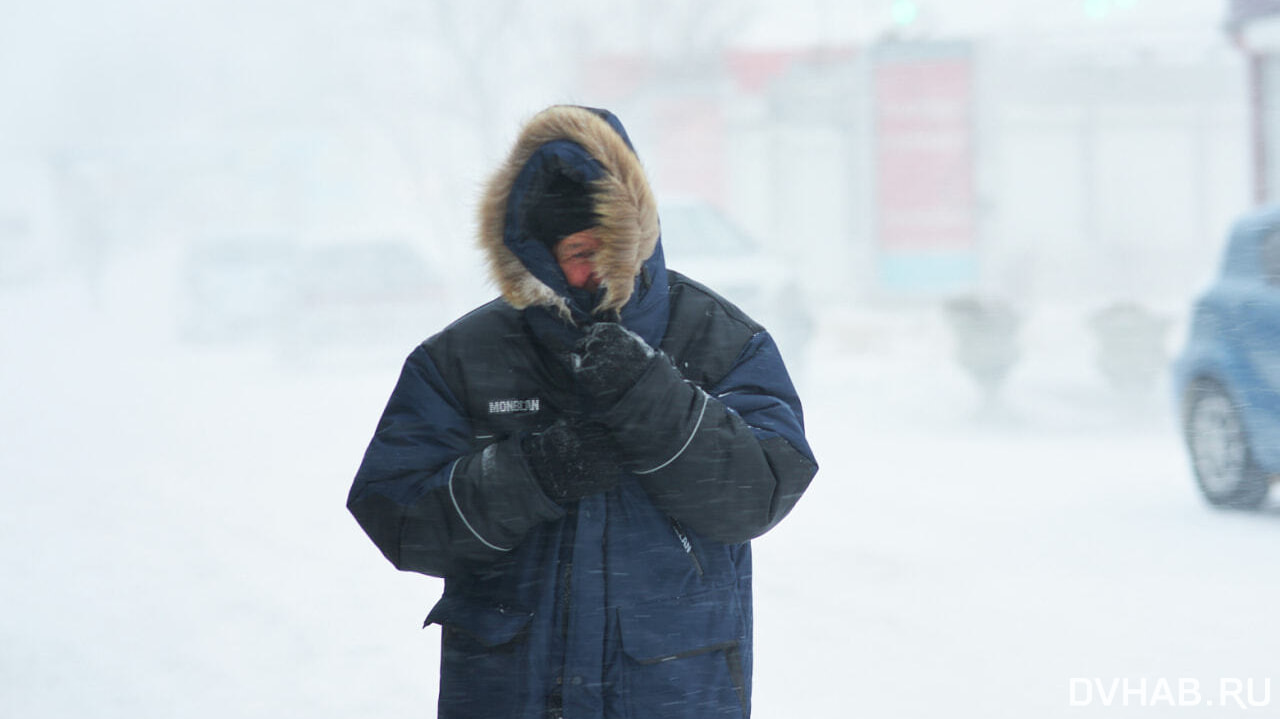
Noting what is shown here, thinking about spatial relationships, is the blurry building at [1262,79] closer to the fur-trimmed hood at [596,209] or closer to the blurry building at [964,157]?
the blurry building at [964,157]

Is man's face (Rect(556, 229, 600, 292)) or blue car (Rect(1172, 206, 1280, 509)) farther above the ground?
blue car (Rect(1172, 206, 1280, 509))

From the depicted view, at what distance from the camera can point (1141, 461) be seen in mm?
7359

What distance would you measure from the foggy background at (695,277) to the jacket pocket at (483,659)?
21.8 inches

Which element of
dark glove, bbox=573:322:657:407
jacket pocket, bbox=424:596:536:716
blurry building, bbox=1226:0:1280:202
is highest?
blurry building, bbox=1226:0:1280:202

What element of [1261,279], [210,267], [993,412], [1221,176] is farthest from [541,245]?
[1221,176]

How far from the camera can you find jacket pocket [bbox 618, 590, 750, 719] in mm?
1691

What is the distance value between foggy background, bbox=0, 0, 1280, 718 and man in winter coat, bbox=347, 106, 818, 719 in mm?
221

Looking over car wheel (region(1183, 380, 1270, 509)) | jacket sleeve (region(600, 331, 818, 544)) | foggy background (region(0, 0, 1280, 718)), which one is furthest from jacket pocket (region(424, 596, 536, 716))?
car wheel (region(1183, 380, 1270, 509))

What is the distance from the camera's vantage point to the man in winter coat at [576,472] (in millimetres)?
1649

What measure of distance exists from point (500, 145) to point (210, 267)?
1154 centimetres

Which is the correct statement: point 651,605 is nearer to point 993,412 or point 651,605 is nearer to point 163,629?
point 163,629

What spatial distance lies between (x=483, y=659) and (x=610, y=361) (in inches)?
18.4

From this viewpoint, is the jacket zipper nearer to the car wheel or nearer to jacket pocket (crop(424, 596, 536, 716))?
jacket pocket (crop(424, 596, 536, 716))

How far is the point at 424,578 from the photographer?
439cm
